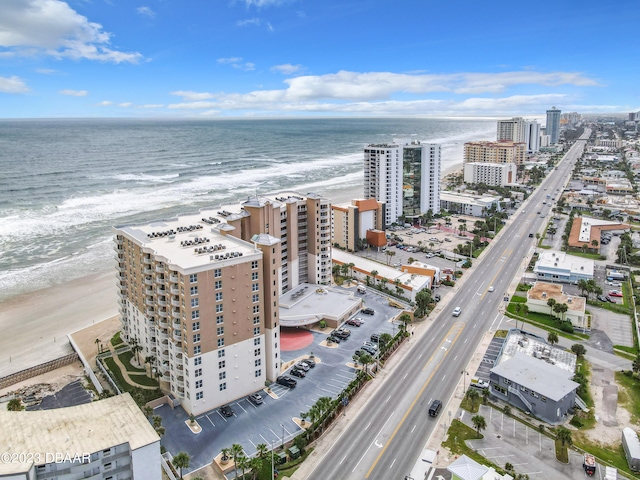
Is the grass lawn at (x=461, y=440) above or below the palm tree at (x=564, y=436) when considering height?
below

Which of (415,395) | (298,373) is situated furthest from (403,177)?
(415,395)

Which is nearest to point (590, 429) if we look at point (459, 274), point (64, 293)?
point (459, 274)

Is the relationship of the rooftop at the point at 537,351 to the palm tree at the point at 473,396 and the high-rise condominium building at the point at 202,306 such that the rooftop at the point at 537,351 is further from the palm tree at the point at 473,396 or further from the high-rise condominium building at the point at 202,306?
the high-rise condominium building at the point at 202,306

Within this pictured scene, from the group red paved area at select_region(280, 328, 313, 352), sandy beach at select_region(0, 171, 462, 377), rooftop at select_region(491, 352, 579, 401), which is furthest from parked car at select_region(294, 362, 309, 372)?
sandy beach at select_region(0, 171, 462, 377)

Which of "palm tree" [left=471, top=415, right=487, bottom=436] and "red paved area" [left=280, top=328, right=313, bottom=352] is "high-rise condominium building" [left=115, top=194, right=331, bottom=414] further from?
"palm tree" [left=471, top=415, right=487, bottom=436]

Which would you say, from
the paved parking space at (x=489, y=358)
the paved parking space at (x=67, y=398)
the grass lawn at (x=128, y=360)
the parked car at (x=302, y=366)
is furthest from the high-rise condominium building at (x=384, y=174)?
the paved parking space at (x=67, y=398)

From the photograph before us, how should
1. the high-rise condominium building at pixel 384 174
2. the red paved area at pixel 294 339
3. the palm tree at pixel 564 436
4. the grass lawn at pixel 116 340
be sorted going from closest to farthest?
the palm tree at pixel 564 436 < the red paved area at pixel 294 339 < the grass lawn at pixel 116 340 < the high-rise condominium building at pixel 384 174

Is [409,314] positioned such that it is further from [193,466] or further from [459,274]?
[193,466]
